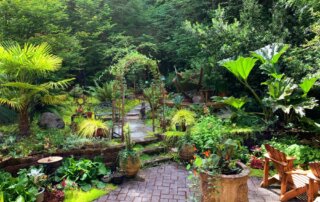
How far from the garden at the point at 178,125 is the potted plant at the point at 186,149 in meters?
0.02

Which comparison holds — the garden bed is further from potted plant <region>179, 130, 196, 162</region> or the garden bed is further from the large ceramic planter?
the large ceramic planter

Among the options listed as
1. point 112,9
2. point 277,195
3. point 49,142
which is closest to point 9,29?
point 49,142

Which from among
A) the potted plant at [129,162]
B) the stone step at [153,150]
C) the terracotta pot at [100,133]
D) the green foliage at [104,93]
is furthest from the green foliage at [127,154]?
the green foliage at [104,93]

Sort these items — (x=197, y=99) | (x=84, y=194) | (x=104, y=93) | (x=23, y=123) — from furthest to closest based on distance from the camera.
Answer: (x=104, y=93) < (x=197, y=99) < (x=23, y=123) < (x=84, y=194)

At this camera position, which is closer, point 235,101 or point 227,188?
point 227,188

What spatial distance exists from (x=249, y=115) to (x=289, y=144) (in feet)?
4.08

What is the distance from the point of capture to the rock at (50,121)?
668cm

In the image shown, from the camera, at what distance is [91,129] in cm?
558

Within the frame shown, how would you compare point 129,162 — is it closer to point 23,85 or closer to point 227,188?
point 227,188

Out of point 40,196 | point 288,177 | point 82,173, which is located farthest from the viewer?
point 82,173

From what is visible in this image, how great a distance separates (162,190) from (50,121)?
383cm

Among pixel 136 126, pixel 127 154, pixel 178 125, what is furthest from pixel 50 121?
pixel 178 125

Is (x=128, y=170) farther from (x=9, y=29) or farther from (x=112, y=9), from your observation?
(x=112, y=9)

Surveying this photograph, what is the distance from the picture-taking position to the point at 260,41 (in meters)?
7.66
